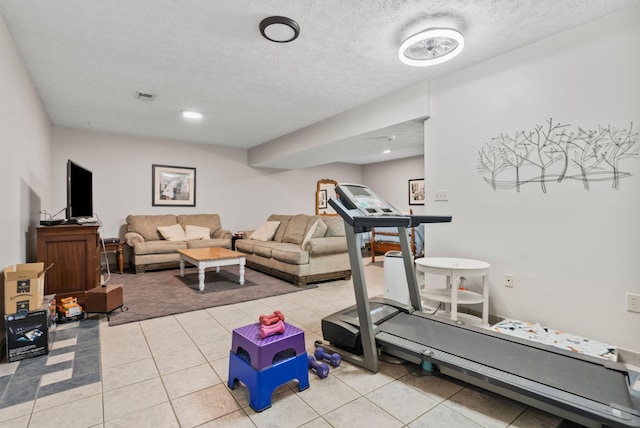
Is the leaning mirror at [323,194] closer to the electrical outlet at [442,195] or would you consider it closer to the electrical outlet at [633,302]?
the electrical outlet at [442,195]

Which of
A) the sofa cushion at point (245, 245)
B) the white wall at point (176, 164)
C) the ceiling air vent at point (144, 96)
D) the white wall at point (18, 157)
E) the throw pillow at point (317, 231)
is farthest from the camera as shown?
the sofa cushion at point (245, 245)

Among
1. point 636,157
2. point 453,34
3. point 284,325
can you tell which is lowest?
point 284,325

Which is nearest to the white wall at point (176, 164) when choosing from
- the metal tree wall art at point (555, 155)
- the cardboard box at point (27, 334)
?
the cardboard box at point (27, 334)

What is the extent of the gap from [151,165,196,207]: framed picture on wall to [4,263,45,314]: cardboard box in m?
3.77

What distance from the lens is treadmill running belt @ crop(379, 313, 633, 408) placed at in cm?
147

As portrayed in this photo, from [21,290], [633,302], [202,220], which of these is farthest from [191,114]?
[633,302]

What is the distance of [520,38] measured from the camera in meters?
2.45

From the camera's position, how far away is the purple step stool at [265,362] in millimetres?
1605

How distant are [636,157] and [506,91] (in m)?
1.04

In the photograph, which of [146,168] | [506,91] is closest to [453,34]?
[506,91]

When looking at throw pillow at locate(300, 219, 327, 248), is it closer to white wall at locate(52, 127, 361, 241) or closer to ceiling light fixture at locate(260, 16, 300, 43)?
ceiling light fixture at locate(260, 16, 300, 43)

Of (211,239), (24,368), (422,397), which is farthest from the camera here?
(211,239)

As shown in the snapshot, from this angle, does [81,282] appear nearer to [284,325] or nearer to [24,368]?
[24,368]

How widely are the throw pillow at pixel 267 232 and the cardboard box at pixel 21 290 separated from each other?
3652 millimetres
